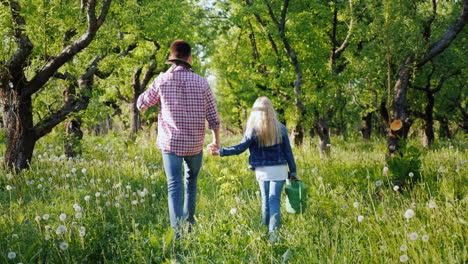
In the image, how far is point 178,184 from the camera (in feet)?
13.7

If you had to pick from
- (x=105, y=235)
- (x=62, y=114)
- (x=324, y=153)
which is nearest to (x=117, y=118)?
(x=62, y=114)

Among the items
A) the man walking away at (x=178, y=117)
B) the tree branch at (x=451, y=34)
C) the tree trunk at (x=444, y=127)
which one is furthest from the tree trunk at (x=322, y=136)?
the tree trunk at (x=444, y=127)

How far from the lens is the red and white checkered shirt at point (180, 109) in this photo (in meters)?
4.07

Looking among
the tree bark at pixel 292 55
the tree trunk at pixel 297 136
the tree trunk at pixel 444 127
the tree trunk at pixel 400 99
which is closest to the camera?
the tree trunk at pixel 400 99

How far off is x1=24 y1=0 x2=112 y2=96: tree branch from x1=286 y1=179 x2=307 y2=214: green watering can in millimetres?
4809

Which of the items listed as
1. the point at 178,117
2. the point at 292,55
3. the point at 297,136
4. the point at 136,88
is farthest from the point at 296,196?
the point at 136,88

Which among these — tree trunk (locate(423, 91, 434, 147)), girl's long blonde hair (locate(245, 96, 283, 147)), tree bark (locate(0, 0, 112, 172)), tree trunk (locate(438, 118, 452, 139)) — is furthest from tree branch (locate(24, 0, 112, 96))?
tree trunk (locate(438, 118, 452, 139))

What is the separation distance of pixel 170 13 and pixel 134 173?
7.99m

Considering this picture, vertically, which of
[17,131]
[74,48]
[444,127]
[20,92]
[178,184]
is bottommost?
[444,127]

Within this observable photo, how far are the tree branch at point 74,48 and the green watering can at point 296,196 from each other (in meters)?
4.81

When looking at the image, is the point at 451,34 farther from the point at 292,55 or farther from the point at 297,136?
the point at 297,136

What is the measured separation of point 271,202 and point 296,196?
33cm

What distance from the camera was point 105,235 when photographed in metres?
4.04

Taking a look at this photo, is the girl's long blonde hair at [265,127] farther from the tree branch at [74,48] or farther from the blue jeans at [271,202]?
the tree branch at [74,48]
